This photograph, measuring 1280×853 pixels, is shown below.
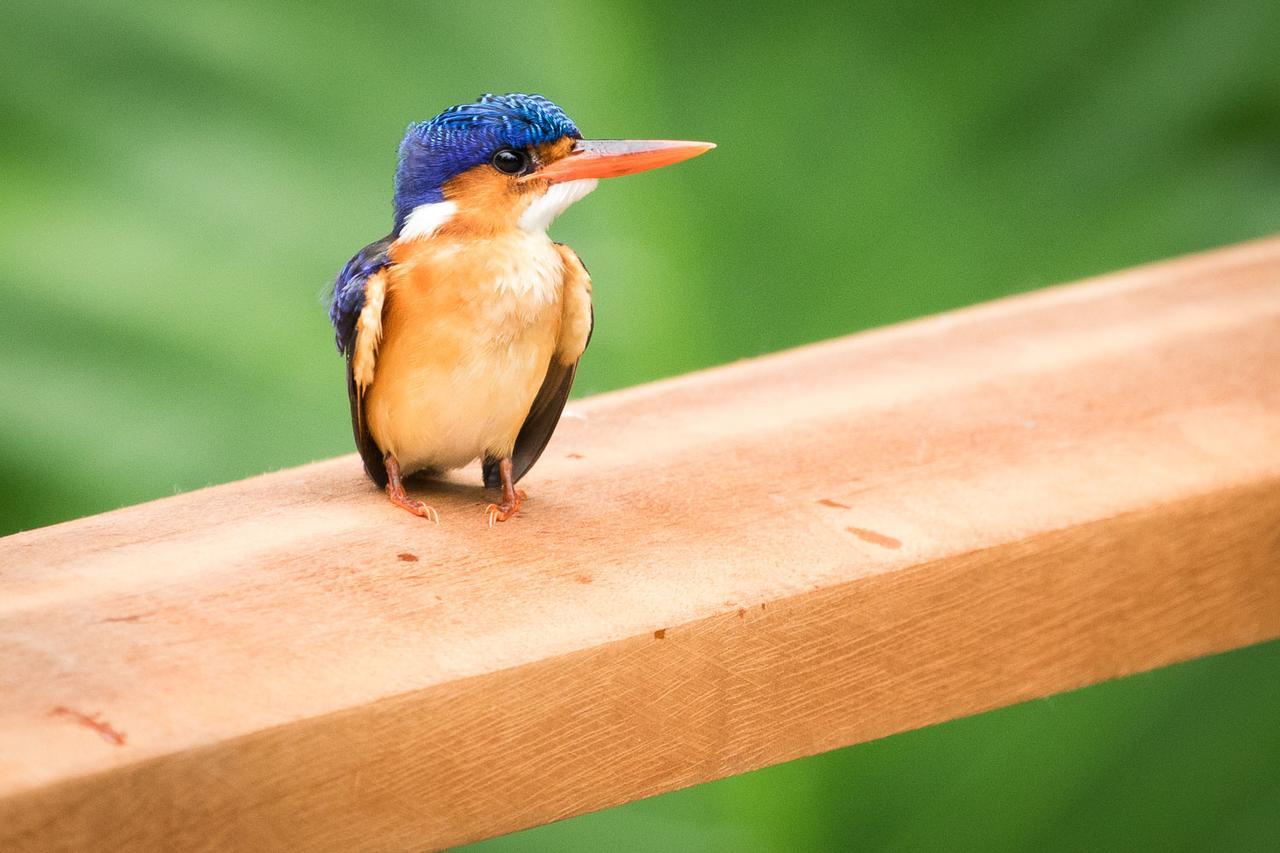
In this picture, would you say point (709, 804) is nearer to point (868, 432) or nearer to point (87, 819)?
point (868, 432)

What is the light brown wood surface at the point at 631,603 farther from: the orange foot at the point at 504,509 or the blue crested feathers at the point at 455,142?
the blue crested feathers at the point at 455,142

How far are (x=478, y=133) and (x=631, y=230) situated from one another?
1.09 feet

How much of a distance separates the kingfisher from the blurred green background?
0.94 feet

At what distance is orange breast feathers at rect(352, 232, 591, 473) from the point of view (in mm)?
895

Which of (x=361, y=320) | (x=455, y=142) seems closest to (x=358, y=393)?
(x=361, y=320)

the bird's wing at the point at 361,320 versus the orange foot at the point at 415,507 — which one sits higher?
the bird's wing at the point at 361,320

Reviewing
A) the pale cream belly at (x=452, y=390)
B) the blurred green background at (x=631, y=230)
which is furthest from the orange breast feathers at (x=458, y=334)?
the blurred green background at (x=631, y=230)

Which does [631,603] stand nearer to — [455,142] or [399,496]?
[399,496]

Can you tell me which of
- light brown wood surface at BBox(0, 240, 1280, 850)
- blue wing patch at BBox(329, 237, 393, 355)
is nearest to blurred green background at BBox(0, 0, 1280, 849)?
light brown wood surface at BBox(0, 240, 1280, 850)

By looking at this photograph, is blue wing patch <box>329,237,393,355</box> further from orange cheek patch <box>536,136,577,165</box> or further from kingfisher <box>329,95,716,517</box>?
orange cheek patch <box>536,136,577,165</box>

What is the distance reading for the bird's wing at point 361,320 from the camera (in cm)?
88

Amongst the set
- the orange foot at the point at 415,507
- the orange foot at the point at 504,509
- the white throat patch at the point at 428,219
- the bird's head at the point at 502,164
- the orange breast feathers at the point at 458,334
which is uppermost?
the bird's head at the point at 502,164

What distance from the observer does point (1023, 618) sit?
0.82 meters

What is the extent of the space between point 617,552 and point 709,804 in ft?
1.34
